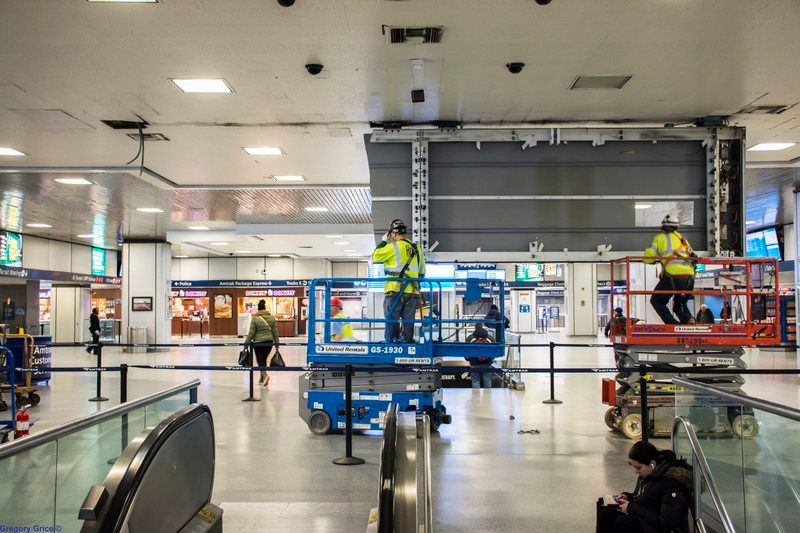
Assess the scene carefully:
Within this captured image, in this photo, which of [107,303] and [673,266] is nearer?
[673,266]

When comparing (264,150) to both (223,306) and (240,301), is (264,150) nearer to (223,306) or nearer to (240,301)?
(240,301)

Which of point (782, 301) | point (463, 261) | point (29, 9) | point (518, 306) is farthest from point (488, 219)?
point (518, 306)

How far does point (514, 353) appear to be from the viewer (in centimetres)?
1460

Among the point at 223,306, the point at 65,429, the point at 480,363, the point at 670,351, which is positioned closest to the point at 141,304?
the point at 223,306

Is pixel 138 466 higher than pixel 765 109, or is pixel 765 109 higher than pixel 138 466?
pixel 765 109

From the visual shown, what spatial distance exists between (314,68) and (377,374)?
3903mm

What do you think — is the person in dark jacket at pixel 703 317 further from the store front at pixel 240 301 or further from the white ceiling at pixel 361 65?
the store front at pixel 240 301

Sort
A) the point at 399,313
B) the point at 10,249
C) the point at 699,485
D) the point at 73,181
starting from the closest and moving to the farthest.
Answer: the point at 699,485 < the point at 399,313 < the point at 73,181 < the point at 10,249

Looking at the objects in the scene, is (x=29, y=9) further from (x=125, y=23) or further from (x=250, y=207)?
(x=250, y=207)

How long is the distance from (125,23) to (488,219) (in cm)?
404

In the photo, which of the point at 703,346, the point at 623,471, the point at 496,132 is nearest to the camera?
the point at 623,471

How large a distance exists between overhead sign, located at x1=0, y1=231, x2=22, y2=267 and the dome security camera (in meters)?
17.7

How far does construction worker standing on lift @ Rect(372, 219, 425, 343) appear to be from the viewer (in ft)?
24.4

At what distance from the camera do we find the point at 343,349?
26.7 ft
